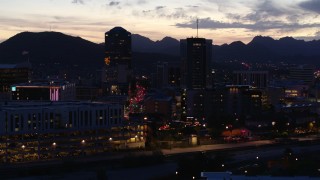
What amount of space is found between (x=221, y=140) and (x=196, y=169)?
690cm

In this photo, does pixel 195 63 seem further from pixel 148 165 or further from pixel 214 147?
pixel 148 165

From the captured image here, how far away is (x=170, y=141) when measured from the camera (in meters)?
17.1

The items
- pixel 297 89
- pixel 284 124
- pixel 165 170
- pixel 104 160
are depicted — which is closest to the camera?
pixel 165 170

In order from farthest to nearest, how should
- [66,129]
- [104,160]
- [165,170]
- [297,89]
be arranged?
[297,89], [66,129], [104,160], [165,170]

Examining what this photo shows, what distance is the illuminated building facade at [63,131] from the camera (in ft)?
46.6

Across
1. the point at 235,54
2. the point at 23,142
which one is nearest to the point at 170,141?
the point at 23,142

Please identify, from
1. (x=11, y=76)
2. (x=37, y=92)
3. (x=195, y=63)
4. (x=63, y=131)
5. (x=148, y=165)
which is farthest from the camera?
(x=195, y=63)

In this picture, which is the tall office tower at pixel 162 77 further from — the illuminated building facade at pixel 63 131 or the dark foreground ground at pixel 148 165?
the dark foreground ground at pixel 148 165

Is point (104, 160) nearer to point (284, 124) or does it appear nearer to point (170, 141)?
point (170, 141)

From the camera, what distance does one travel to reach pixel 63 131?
49.1 feet

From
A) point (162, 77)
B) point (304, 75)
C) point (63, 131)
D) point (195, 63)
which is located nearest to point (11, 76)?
point (195, 63)

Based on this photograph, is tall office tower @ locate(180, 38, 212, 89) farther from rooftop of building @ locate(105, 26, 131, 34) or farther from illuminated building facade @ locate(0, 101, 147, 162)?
illuminated building facade @ locate(0, 101, 147, 162)

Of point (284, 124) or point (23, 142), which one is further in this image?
point (284, 124)

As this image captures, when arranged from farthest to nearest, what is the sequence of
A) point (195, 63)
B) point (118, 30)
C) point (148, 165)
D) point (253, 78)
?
point (118, 30)
point (253, 78)
point (195, 63)
point (148, 165)
